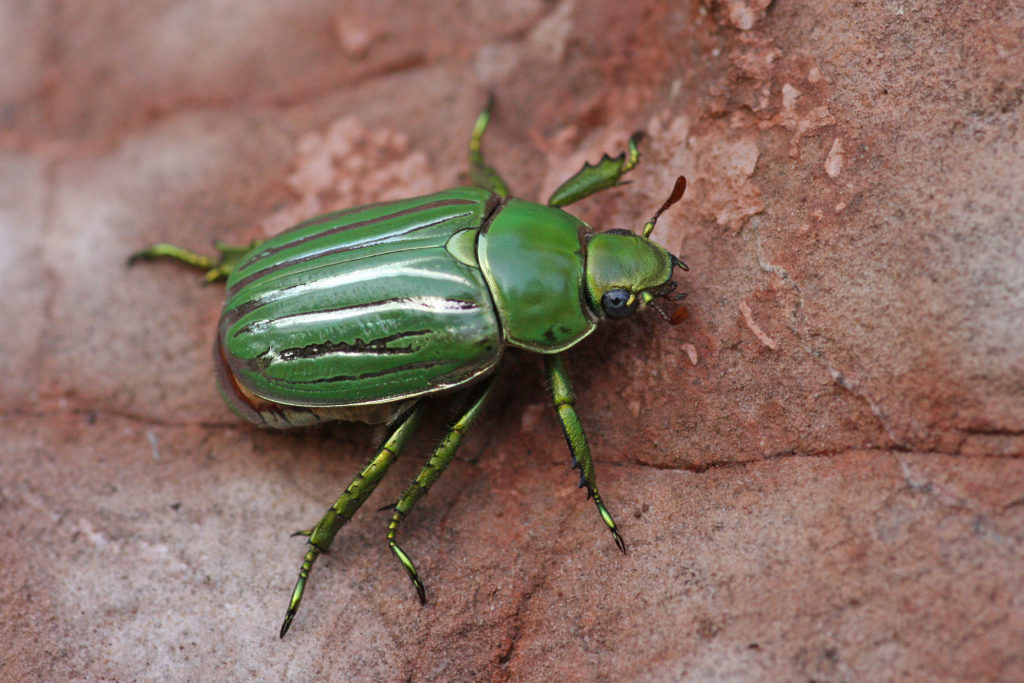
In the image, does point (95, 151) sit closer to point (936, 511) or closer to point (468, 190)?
point (468, 190)

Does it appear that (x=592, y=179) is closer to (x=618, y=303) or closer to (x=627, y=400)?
(x=618, y=303)

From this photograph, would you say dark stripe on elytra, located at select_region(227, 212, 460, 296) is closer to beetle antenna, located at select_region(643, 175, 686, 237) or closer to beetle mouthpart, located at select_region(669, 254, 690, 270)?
beetle antenna, located at select_region(643, 175, 686, 237)

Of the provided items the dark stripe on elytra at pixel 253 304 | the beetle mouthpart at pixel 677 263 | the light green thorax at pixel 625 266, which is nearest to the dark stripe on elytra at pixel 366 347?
the dark stripe on elytra at pixel 253 304

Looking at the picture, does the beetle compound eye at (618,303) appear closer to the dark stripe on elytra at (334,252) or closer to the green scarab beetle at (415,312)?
the green scarab beetle at (415,312)

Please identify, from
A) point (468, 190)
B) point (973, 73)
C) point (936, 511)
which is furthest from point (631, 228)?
point (936, 511)

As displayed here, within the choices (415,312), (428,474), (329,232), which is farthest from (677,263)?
(329,232)

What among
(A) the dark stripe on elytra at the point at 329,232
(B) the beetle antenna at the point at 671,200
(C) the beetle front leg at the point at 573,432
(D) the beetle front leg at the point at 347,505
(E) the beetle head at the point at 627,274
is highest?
(B) the beetle antenna at the point at 671,200
